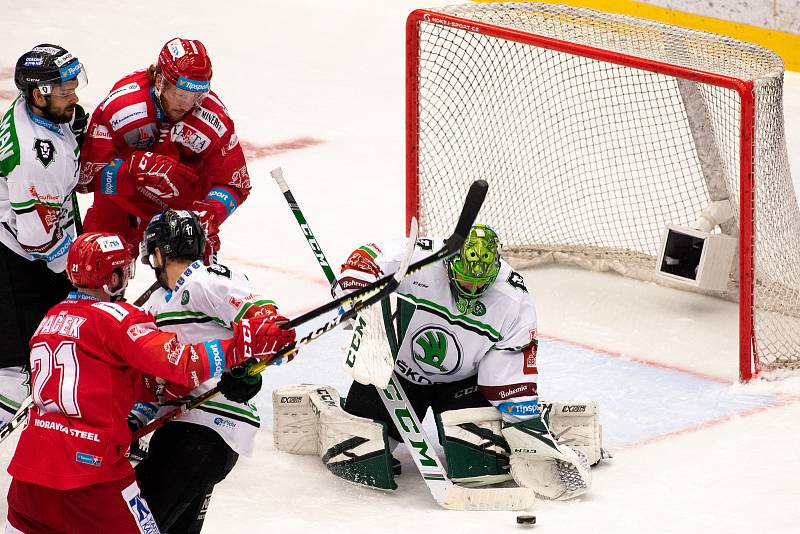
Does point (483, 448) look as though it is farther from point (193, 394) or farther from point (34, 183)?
point (34, 183)

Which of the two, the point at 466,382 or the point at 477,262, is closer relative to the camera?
the point at 477,262

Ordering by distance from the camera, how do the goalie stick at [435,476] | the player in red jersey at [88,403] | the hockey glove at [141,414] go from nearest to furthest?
1. the player in red jersey at [88,403]
2. the hockey glove at [141,414]
3. the goalie stick at [435,476]

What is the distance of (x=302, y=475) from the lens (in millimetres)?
4234

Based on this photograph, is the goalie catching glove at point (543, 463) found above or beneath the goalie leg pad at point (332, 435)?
above

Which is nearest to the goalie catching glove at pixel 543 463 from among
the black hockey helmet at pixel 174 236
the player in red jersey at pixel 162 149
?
the player in red jersey at pixel 162 149

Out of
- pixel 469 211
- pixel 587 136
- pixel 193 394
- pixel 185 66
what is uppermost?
pixel 185 66

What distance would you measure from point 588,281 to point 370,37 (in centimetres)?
314

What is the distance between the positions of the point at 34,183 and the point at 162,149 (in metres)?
0.50

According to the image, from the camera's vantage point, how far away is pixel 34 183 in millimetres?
3877

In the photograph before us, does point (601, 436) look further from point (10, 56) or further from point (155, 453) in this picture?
point (10, 56)

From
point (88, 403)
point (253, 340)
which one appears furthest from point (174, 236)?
point (88, 403)

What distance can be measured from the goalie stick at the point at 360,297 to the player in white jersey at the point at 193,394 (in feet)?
0.16

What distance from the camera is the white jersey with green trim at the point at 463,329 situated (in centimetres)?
411

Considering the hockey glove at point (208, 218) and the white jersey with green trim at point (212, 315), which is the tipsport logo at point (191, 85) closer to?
the hockey glove at point (208, 218)
